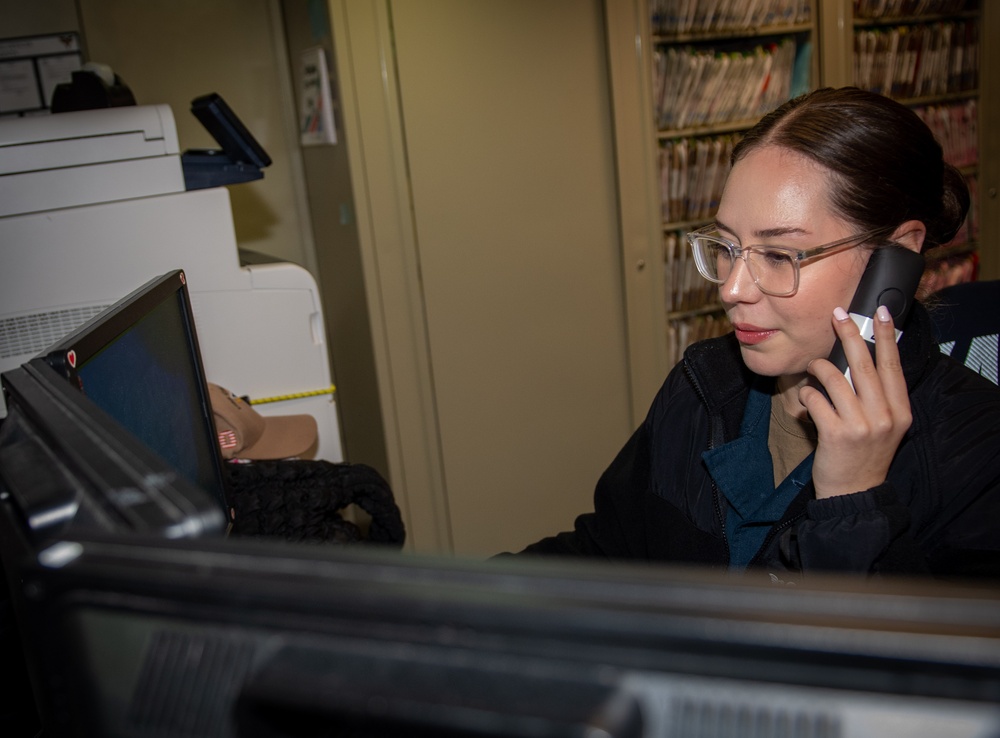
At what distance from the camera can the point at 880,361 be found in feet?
3.66

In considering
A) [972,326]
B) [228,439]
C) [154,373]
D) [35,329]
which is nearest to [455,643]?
[154,373]

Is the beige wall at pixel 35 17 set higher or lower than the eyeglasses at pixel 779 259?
higher

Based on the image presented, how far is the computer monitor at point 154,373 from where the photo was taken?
2.77 ft

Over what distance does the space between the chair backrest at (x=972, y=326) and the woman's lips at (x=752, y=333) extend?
51 cm

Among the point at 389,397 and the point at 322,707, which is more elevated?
the point at 322,707

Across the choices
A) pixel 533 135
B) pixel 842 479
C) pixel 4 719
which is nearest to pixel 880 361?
pixel 842 479

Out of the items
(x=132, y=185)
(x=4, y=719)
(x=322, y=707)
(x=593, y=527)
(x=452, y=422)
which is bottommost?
(x=452, y=422)

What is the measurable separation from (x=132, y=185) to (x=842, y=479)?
156 centimetres

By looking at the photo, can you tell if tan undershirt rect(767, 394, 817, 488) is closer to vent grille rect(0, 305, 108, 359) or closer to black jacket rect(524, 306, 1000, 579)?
black jacket rect(524, 306, 1000, 579)

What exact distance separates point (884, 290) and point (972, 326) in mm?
517

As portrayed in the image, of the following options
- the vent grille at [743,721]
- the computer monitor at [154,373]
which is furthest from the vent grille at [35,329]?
the vent grille at [743,721]

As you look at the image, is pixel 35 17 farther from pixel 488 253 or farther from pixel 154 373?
pixel 154 373

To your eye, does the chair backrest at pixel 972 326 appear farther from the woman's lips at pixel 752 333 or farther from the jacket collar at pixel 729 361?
the woman's lips at pixel 752 333

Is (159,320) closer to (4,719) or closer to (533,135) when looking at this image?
(4,719)
